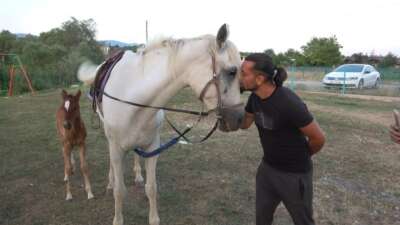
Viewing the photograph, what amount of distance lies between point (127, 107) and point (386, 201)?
11.2ft

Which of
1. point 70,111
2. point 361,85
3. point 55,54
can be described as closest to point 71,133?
point 70,111

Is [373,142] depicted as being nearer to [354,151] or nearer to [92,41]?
[354,151]

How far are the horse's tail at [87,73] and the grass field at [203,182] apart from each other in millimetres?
1504

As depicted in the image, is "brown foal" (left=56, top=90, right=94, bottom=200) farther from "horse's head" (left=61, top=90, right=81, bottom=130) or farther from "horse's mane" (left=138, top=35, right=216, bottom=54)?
"horse's mane" (left=138, top=35, right=216, bottom=54)

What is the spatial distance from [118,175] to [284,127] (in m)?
1.86

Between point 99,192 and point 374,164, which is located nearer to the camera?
point 99,192

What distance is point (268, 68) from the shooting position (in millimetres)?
2123

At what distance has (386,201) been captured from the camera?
3.98 m

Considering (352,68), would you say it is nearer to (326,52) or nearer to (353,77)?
(353,77)

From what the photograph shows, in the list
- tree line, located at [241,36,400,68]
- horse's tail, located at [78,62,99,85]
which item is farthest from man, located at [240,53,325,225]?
tree line, located at [241,36,400,68]

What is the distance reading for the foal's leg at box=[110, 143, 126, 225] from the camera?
316 cm

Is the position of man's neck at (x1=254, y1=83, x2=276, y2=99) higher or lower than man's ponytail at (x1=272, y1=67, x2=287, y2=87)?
lower

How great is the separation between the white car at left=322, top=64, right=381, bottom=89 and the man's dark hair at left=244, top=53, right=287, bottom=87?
1568cm

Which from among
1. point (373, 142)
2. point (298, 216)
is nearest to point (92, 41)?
point (373, 142)
